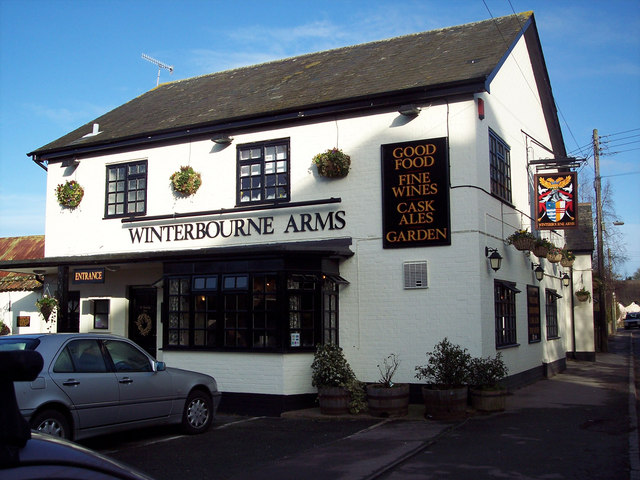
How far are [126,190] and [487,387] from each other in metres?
10.1

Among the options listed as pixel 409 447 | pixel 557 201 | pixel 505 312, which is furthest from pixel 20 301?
pixel 557 201

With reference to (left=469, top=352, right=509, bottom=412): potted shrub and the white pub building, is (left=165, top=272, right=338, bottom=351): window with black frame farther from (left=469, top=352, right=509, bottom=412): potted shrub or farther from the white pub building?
(left=469, top=352, right=509, bottom=412): potted shrub

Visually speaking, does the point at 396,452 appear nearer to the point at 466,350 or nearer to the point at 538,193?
the point at 466,350

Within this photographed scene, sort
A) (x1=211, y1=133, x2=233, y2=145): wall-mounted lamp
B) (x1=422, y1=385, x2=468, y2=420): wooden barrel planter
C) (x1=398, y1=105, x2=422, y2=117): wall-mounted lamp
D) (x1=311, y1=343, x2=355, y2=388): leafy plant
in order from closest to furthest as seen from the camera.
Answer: (x1=422, y1=385, x2=468, y2=420): wooden barrel planter → (x1=311, y1=343, x2=355, y2=388): leafy plant → (x1=398, y1=105, x2=422, y2=117): wall-mounted lamp → (x1=211, y1=133, x2=233, y2=145): wall-mounted lamp

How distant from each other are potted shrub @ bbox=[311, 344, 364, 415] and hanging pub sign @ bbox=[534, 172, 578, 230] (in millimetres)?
6681

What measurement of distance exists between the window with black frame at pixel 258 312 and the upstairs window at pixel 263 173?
88.6 inches

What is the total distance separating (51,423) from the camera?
8.32m

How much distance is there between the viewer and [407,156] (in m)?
13.6

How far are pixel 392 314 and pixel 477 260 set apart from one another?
6.62ft

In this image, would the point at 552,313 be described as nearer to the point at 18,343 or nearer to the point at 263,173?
the point at 263,173

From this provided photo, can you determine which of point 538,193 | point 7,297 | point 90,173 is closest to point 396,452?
point 538,193

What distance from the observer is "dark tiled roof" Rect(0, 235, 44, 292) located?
19.5 m

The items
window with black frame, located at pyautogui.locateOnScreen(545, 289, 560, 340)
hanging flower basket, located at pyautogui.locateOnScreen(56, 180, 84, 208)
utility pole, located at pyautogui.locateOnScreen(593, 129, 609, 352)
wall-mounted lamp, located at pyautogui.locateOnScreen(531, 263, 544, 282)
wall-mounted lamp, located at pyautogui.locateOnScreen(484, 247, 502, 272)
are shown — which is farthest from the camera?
utility pole, located at pyautogui.locateOnScreen(593, 129, 609, 352)

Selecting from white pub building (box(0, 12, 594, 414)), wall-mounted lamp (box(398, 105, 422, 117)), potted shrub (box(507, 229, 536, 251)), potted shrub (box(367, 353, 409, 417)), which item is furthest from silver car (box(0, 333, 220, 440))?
potted shrub (box(507, 229, 536, 251))
